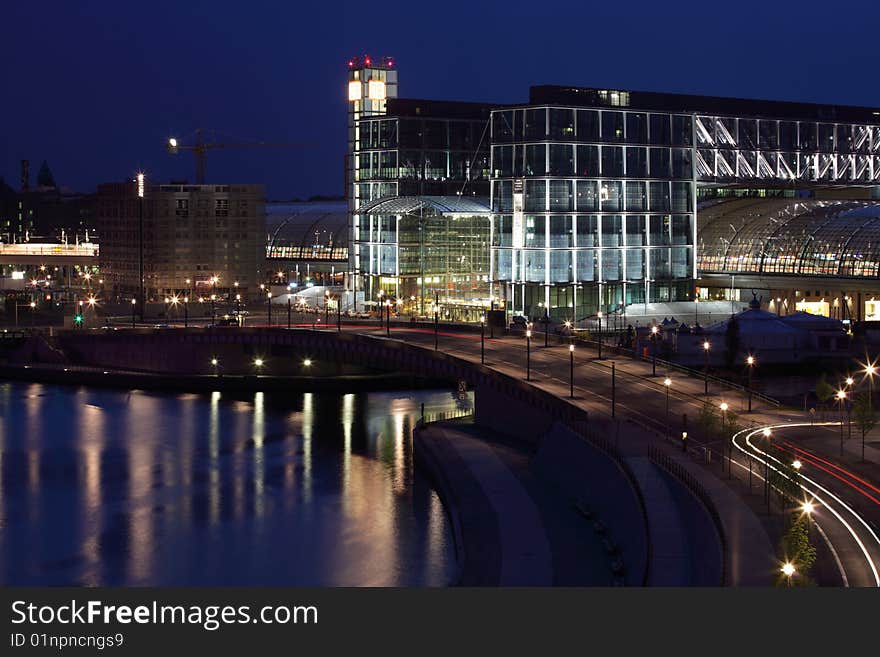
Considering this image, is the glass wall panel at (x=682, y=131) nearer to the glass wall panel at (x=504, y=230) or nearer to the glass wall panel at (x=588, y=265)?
the glass wall panel at (x=588, y=265)

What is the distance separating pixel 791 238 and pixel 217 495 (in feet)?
241

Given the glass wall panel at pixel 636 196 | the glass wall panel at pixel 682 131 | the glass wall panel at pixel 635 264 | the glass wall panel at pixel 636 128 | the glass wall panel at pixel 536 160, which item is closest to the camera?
the glass wall panel at pixel 536 160

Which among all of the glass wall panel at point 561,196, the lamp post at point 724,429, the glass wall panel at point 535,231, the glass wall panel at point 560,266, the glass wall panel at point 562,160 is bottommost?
the lamp post at point 724,429

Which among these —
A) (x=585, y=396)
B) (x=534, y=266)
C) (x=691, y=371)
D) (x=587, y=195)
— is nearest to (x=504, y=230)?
(x=534, y=266)

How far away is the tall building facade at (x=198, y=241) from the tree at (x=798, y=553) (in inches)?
5597

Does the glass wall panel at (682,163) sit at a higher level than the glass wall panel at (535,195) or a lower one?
higher

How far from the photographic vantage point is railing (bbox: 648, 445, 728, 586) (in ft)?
162

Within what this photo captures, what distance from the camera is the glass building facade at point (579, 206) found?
12781 centimetres

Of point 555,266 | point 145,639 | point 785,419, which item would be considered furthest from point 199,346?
point 145,639

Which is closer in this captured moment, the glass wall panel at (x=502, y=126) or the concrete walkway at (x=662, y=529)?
the concrete walkway at (x=662, y=529)

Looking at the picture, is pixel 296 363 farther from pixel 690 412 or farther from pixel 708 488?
pixel 708 488

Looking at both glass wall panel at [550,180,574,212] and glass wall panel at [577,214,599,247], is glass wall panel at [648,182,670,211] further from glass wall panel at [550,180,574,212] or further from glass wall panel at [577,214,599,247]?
glass wall panel at [550,180,574,212]

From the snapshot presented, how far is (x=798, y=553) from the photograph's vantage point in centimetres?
4500

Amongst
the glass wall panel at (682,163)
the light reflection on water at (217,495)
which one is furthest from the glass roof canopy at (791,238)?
the light reflection on water at (217,495)
